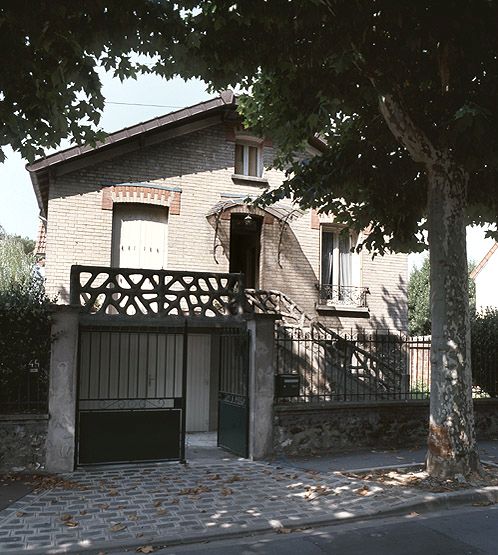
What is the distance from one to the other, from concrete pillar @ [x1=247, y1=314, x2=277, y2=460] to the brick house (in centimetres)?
360

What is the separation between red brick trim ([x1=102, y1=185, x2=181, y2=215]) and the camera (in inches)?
565

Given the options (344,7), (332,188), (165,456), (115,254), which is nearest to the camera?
(344,7)

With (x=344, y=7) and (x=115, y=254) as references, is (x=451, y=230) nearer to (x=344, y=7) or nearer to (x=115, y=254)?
(x=344, y=7)

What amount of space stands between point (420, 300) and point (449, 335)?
26.0 metres

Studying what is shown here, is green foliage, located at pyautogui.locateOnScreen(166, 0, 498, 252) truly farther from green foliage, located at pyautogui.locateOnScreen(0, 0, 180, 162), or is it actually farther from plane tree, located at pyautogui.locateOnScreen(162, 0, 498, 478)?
green foliage, located at pyautogui.locateOnScreen(0, 0, 180, 162)

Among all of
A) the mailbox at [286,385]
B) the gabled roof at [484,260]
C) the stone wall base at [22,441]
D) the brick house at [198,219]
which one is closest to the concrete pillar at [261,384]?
the mailbox at [286,385]

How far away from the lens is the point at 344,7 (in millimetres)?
7715

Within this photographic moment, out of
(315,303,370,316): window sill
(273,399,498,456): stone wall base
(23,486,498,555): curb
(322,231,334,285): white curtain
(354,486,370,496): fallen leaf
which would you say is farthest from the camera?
(322,231,334,285): white curtain

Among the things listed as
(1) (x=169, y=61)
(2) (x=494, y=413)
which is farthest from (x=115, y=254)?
(2) (x=494, y=413)

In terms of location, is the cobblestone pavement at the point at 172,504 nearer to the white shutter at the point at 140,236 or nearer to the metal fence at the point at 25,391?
the metal fence at the point at 25,391

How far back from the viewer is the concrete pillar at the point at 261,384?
1015cm

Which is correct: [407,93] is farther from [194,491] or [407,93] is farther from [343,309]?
[343,309]

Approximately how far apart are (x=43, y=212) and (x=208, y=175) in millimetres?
5213

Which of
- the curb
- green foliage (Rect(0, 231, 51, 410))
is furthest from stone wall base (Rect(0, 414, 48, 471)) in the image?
the curb
